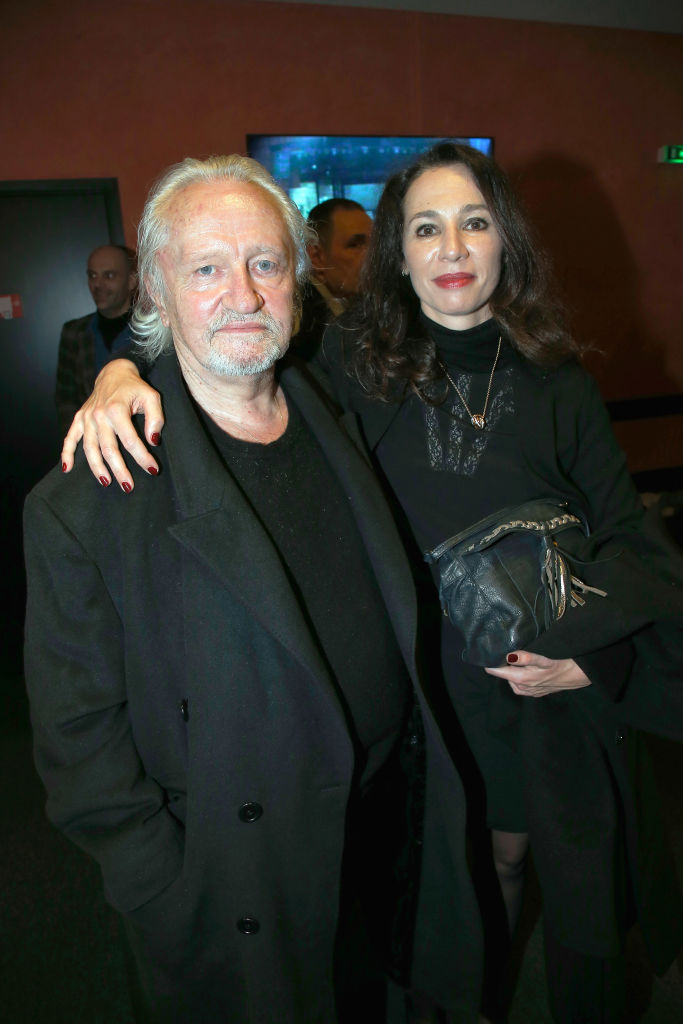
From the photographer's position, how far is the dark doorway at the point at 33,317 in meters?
4.23

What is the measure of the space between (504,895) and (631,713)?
0.70 meters

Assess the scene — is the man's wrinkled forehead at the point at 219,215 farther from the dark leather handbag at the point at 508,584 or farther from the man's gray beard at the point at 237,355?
the dark leather handbag at the point at 508,584

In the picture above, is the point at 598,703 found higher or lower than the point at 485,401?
lower

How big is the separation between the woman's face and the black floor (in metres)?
1.66

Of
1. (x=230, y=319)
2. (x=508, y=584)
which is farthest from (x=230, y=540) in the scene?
(x=508, y=584)

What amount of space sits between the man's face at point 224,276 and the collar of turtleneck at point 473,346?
449 mm

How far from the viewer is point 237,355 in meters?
1.19

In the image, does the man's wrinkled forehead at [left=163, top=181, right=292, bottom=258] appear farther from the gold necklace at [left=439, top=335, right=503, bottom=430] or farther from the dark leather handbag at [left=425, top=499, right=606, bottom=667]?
the dark leather handbag at [left=425, top=499, right=606, bottom=667]

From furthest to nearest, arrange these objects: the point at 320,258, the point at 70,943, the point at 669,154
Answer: the point at 669,154, the point at 320,258, the point at 70,943

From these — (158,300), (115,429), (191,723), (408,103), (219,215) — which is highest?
(408,103)

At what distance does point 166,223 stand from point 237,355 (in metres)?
0.29

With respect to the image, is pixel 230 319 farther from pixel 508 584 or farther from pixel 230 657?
pixel 508 584

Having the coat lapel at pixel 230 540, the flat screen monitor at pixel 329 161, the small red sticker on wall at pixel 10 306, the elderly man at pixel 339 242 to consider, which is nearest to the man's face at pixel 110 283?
the small red sticker on wall at pixel 10 306

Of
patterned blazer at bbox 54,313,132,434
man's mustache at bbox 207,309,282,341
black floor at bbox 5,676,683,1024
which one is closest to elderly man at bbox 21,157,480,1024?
man's mustache at bbox 207,309,282,341
